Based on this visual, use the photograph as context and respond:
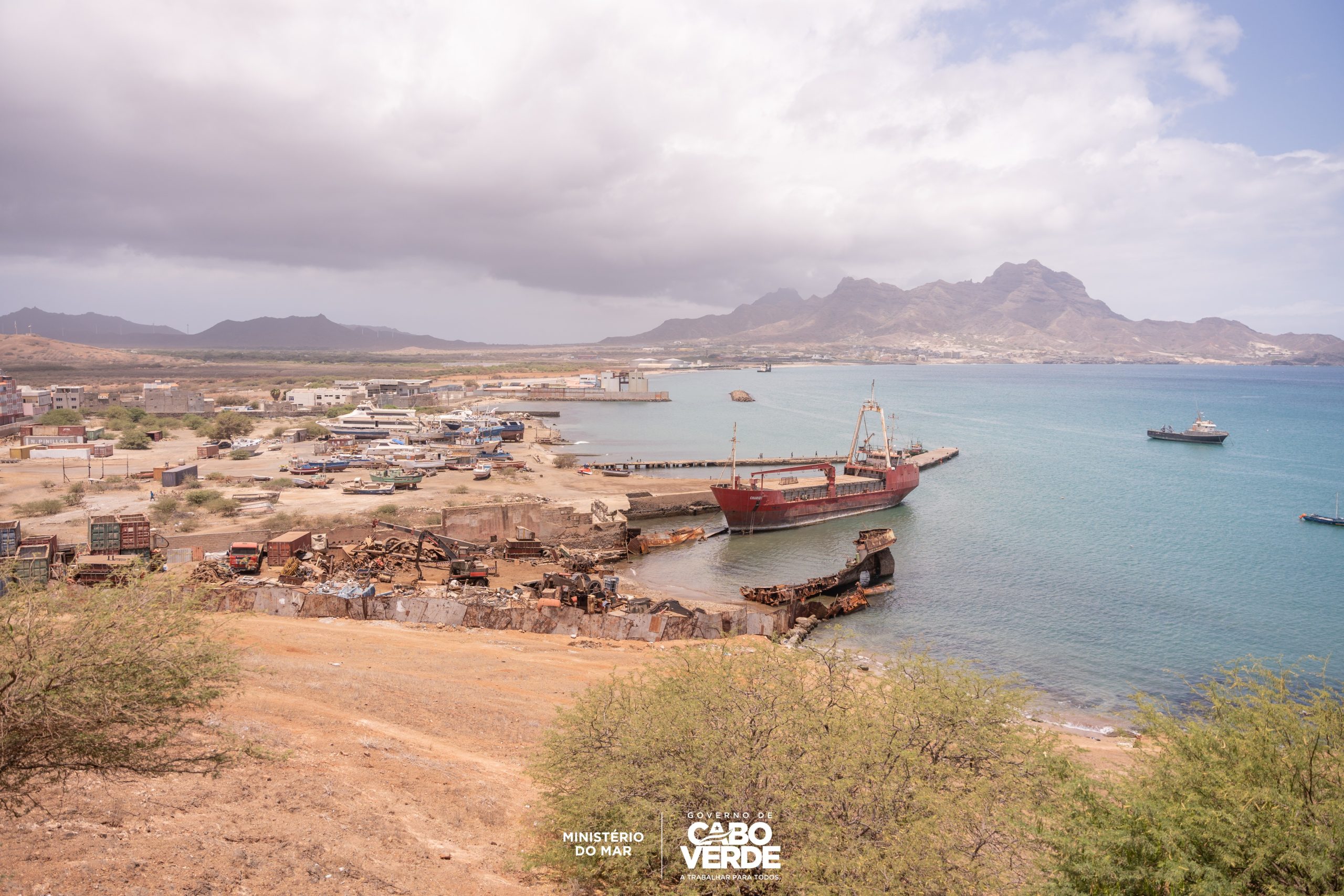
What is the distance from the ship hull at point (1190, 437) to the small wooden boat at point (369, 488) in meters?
Result: 90.7

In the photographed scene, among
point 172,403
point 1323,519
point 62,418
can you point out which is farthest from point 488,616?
point 172,403

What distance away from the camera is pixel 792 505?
1853 inches

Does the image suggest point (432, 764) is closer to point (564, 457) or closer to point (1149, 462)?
point (564, 457)

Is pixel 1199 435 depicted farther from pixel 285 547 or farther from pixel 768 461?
pixel 285 547

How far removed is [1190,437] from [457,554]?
300ft

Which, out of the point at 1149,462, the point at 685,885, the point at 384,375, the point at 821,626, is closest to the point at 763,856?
the point at 685,885

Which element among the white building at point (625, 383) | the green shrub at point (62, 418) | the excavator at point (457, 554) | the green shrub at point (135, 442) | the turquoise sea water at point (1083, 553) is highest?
the white building at point (625, 383)

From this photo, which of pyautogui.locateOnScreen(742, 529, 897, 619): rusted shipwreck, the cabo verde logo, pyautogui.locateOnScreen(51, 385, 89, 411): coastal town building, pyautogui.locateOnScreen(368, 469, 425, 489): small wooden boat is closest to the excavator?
pyautogui.locateOnScreen(368, 469, 425, 489): small wooden boat

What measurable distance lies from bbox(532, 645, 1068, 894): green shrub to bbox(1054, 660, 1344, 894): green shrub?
0.78 metres

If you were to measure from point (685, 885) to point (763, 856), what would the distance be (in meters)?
0.98

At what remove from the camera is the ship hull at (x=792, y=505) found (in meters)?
44.8

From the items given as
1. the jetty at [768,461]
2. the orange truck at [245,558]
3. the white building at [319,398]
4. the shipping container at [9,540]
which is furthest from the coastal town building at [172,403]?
the orange truck at [245,558]

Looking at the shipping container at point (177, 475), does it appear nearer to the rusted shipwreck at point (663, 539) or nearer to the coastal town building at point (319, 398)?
the rusted shipwreck at point (663, 539)

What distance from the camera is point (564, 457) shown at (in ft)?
209
